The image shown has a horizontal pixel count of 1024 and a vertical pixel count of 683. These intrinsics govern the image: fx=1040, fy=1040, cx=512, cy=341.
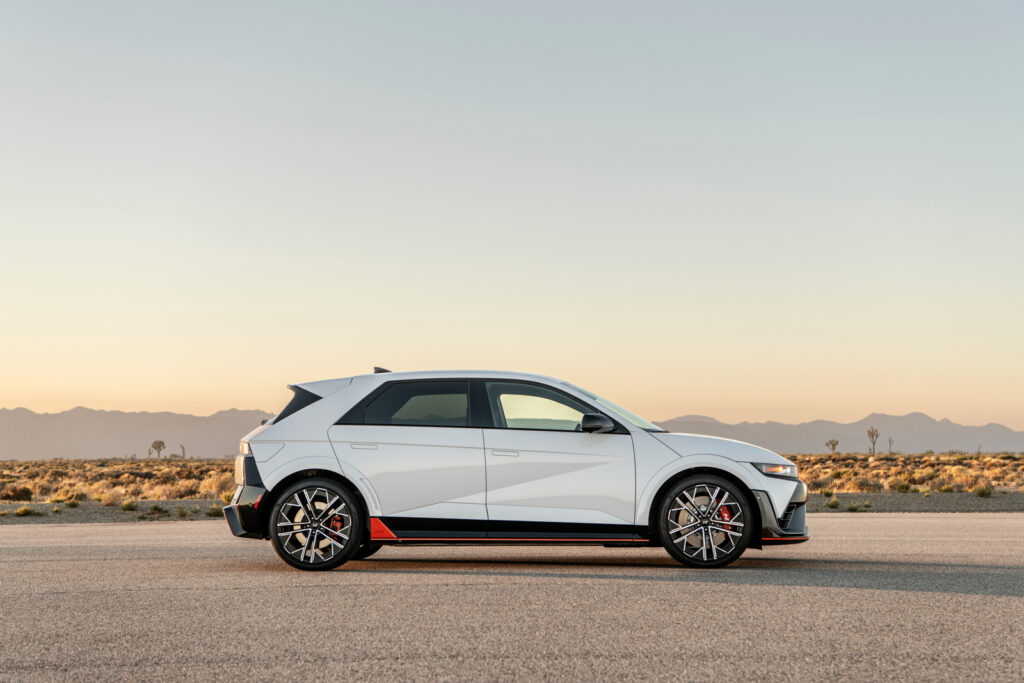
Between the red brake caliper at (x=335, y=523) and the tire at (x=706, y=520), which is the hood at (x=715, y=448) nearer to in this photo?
the tire at (x=706, y=520)

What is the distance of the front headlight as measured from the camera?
9.96m

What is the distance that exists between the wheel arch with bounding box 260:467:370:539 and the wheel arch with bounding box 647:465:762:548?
2.71m

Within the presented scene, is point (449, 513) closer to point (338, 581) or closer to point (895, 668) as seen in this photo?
point (338, 581)

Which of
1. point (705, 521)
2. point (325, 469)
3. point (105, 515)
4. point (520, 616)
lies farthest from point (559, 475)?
point (105, 515)

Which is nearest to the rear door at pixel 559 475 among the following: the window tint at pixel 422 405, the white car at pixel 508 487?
the white car at pixel 508 487

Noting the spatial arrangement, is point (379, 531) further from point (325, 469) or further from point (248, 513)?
point (248, 513)

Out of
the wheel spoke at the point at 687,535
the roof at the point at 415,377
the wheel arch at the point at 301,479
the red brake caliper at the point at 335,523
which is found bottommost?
the wheel spoke at the point at 687,535

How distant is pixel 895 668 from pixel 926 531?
32.1 ft

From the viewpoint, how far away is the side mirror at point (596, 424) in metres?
9.82

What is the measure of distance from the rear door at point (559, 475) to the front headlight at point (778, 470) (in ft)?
4.13

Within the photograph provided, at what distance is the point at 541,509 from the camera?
32.1 feet

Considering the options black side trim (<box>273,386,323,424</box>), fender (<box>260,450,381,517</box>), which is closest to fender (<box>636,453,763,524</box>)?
fender (<box>260,450,381,517</box>)

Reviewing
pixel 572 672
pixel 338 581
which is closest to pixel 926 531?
pixel 338 581

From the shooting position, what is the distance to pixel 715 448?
10000mm
